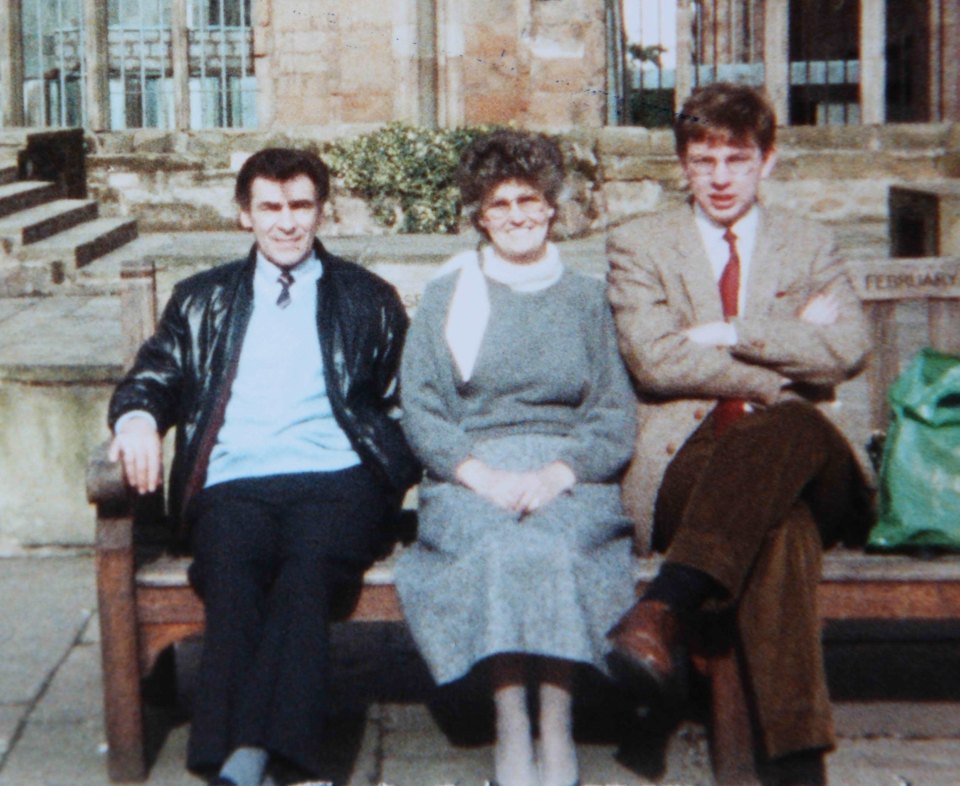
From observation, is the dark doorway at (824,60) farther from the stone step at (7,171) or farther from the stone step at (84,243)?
the stone step at (7,171)

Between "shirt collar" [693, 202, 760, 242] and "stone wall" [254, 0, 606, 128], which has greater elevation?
"stone wall" [254, 0, 606, 128]

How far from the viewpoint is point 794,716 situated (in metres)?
3.33

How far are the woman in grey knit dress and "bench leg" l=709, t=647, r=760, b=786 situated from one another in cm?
28

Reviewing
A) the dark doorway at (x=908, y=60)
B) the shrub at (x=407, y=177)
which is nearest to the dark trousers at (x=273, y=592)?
the shrub at (x=407, y=177)

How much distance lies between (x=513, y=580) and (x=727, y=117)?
1.28 m

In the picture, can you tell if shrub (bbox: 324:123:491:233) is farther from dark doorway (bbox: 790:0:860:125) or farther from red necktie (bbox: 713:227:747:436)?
red necktie (bbox: 713:227:747:436)

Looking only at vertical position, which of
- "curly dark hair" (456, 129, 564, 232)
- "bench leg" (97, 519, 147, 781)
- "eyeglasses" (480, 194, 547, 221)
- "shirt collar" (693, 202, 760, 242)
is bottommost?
"bench leg" (97, 519, 147, 781)

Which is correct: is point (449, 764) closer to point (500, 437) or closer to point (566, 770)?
point (566, 770)

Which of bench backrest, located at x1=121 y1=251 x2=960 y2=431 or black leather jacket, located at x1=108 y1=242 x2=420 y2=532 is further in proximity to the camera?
bench backrest, located at x1=121 y1=251 x2=960 y2=431

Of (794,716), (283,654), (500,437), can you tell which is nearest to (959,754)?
(794,716)

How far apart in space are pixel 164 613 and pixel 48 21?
35.0 ft

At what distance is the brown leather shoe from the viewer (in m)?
3.23

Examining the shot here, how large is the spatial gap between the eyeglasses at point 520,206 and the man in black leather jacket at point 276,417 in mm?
405

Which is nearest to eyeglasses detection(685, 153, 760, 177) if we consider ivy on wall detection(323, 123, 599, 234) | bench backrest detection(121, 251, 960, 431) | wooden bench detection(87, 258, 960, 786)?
bench backrest detection(121, 251, 960, 431)
